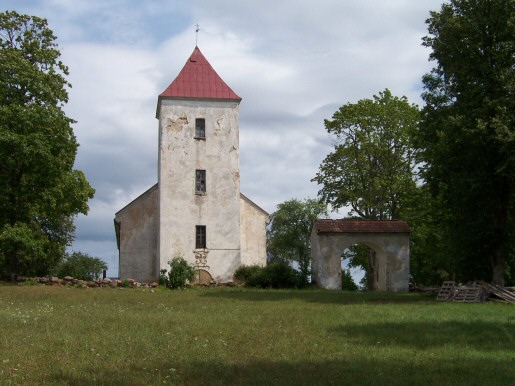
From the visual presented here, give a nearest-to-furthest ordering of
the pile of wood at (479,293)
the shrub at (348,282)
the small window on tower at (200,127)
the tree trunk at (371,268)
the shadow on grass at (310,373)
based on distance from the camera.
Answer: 1. the shadow on grass at (310,373)
2. the pile of wood at (479,293)
3. the small window on tower at (200,127)
4. the tree trunk at (371,268)
5. the shrub at (348,282)

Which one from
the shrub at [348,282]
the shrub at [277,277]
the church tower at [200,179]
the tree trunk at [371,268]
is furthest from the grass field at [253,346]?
the shrub at [348,282]

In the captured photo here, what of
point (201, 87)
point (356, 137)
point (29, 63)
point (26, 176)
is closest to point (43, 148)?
point (26, 176)

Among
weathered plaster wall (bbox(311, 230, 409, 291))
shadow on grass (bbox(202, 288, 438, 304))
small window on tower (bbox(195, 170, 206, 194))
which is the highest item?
small window on tower (bbox(195, 170, 206, 194))

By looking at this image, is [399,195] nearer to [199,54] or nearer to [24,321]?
[199,54]

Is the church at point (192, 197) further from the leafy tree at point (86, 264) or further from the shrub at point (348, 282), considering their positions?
the leafy tree at point (86, 264)

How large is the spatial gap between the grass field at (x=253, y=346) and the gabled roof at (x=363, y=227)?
16.8 m

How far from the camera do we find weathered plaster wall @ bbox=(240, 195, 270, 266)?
4081 centimetres

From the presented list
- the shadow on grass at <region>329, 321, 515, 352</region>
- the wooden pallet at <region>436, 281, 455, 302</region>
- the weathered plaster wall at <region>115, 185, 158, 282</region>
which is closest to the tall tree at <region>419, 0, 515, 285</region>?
the wooden pallet at <region>436, 281, 455, 302</region>

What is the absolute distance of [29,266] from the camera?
47.3 m

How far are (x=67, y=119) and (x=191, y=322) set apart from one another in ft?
73.8

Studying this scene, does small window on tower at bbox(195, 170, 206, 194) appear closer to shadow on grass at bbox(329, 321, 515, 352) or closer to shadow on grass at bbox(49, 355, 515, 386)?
shadow on grass at bbox(329, 321, 515, 352)

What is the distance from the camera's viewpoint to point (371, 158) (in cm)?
4406

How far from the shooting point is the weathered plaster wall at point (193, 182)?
38.3 meters

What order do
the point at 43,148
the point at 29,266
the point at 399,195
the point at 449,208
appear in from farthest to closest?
the point at 29,266, the point at 399,195, the point at 43,148, the point at 449,208
